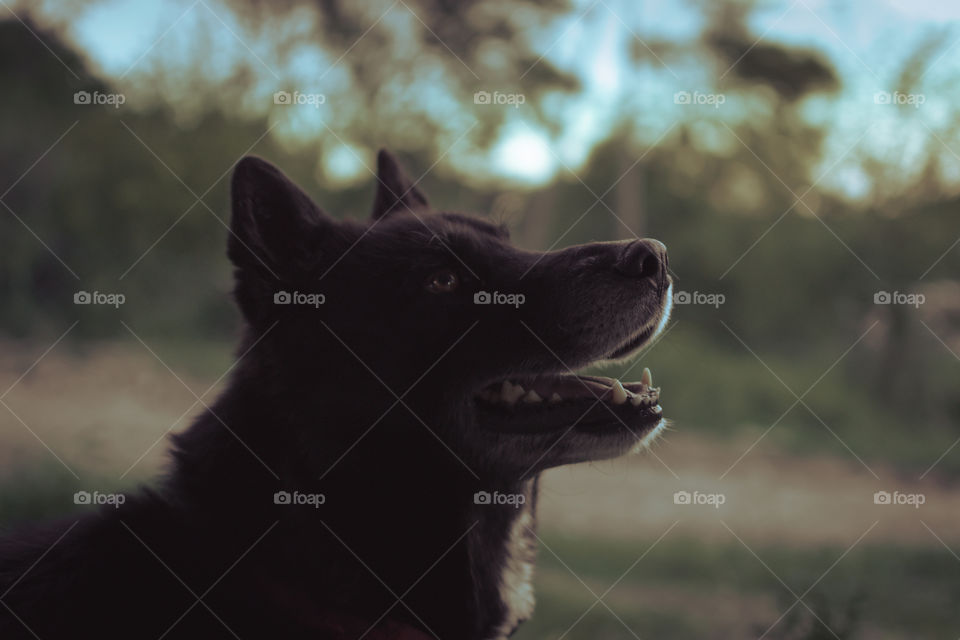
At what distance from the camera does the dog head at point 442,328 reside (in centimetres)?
211

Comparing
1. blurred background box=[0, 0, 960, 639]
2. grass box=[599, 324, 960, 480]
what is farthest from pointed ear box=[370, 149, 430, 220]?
grass box=[599, 324, 960, 480]

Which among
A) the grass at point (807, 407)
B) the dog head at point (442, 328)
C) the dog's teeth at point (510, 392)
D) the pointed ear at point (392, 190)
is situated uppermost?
the pointed ear at point (392, 190)

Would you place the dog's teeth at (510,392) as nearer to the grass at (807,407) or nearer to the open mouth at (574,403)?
the open mouth at (574,403)

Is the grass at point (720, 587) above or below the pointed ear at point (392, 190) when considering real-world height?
below

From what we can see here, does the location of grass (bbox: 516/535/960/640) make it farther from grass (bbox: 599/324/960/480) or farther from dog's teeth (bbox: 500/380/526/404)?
grass (bbox: 599/324/960/480)

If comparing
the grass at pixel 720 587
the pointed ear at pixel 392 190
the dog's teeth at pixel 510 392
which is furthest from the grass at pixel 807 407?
the dog's teeth at pixel 510 392

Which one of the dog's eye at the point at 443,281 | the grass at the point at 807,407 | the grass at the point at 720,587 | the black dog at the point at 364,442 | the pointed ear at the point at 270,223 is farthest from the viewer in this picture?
the grass at the point at 807,407

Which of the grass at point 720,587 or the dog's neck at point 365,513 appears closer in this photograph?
the dog's neck at point 365,513

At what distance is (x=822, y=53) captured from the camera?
12.6 meters

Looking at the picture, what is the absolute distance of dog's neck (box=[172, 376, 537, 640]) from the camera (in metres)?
1.99

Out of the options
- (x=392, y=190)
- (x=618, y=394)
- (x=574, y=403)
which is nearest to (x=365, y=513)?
(x=574, y=403)

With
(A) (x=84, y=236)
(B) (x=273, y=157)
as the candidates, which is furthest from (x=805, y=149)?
(A) (x=84, y=236)

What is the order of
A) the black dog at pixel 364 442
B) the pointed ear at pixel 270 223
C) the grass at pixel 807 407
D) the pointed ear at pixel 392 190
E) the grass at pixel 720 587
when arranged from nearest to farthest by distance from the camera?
the black dog at pixel 364 442 → the pointed ear at pixel 270 223 → the pointed ear at pixel 392 190 → the grass at pixel 720 587 → the grass at pixel 807 407

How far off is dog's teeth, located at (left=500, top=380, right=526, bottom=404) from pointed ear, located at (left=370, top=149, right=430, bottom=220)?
80cm
